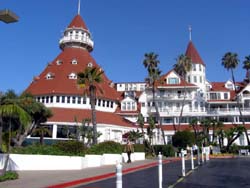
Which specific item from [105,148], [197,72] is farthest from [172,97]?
[105,148]

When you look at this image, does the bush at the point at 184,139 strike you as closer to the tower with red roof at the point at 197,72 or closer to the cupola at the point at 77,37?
the tower with red roof at the point at 197,72

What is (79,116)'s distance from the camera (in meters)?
46.9

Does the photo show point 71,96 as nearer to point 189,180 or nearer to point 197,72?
point 197,72

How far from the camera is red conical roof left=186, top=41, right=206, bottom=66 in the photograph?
67.8 metres

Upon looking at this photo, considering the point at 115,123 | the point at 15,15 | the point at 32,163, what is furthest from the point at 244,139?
the point at 15,15

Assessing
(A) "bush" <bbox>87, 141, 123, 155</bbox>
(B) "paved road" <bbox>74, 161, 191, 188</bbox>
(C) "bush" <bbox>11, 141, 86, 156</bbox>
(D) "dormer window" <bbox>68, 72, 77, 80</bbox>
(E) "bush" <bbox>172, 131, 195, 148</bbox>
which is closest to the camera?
(B) "paved road" <bbox>74, 161, 191, 188</bbox>

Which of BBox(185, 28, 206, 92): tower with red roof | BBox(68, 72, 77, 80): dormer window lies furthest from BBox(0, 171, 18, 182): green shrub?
BBox(185, 28, 206, 92): tower with red roof

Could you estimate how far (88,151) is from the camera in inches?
900

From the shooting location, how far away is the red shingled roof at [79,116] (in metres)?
45.4

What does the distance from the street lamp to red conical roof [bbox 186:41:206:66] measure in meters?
63.4

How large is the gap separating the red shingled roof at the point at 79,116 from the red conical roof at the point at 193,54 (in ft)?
81.5

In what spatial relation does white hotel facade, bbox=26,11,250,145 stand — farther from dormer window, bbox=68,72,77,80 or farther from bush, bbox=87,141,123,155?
bush, bbox=87,141,123,155

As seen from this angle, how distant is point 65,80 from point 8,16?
47.3 meters

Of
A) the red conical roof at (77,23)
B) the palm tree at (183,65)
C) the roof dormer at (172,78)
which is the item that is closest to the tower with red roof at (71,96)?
the red conical roof at (77,23)
